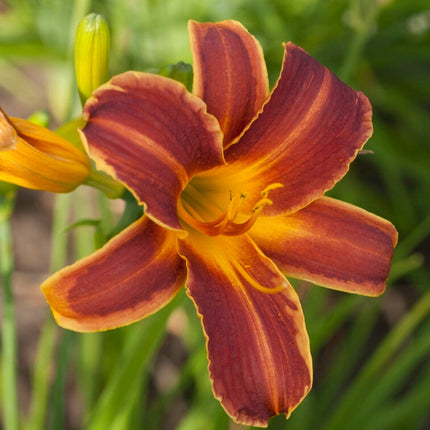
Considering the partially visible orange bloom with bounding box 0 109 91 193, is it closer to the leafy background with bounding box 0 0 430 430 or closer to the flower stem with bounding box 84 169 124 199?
the flower stem with bounding box 84 169 124 199

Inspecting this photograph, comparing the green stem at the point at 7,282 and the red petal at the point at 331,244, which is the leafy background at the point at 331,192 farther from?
the red petal at the point at 331,244

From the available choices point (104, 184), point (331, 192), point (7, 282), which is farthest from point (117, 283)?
point (331, 192)

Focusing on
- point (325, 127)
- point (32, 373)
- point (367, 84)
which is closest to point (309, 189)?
point (325, 127)

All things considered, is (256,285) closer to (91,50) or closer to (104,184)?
(104,184)

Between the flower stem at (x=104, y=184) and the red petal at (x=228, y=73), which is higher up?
the red petal at (x=228, y=73)

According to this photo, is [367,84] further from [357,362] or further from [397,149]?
[357,362]

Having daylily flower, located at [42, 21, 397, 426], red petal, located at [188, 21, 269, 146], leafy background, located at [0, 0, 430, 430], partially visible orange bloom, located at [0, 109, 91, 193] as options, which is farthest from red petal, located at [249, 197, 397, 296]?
leafy background, located at [0, 0, 430, 430]

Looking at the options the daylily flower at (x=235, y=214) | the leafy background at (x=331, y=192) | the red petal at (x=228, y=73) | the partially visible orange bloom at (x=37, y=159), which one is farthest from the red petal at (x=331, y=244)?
the leafy background at (x=331, y=192)
